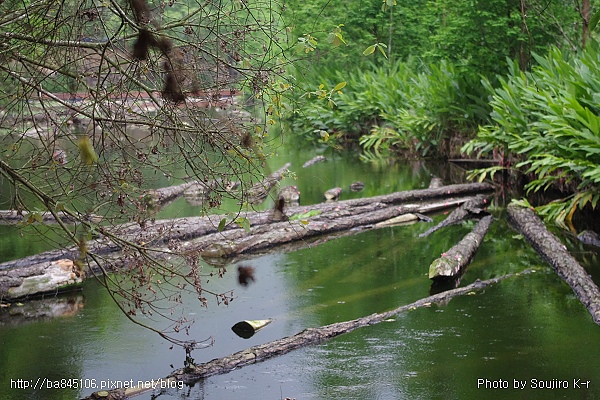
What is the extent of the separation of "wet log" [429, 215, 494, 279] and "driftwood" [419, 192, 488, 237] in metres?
0.83

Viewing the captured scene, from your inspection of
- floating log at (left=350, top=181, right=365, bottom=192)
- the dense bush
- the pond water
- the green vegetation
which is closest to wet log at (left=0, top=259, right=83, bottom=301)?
the pond water

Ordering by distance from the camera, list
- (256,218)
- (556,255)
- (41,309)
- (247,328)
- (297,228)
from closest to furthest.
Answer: (247,328) < (41,309) < (556,255) < (297,228) < (256,218)

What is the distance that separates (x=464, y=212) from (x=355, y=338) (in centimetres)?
570

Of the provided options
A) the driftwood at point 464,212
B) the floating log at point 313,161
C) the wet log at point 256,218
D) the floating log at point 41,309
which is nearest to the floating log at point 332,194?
the wet log at point 256,218

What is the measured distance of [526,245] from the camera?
31.6ft

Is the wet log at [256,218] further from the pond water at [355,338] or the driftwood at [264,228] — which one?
the pond water at [355,338]

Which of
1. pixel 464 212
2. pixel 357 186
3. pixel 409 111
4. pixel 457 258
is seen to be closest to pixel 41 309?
pixel 457 258

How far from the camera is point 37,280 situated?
7727 mm

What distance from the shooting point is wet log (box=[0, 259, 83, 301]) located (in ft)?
24.7

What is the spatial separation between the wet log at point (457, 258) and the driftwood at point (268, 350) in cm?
61

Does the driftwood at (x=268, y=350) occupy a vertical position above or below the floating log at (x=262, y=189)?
below

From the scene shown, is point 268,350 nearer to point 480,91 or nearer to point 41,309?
point 41,309

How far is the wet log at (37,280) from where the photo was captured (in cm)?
752

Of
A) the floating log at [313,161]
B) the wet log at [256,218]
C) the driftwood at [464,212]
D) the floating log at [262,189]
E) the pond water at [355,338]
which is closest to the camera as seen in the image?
the floating log at [262,189]
